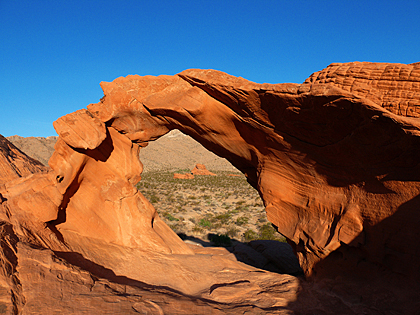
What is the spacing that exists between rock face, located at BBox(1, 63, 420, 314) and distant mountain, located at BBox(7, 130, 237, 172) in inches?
1825

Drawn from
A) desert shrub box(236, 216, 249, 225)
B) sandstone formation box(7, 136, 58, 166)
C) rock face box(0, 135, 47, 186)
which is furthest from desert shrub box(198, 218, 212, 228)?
sandstone formation box(7, 136, 58, 166)

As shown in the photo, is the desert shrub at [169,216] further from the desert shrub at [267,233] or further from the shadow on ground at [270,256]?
the shadow on ground at [270,256]

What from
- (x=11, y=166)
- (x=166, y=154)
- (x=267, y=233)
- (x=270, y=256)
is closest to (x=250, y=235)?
(x=267, y=233)

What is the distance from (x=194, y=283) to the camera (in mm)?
6270

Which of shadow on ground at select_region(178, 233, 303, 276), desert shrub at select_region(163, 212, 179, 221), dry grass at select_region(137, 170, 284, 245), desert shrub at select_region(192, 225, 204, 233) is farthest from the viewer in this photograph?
desert shrub at select_region(163, 212, 179, 221)

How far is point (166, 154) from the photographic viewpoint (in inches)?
2714

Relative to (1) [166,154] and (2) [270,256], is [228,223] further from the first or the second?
(1) [166,154]

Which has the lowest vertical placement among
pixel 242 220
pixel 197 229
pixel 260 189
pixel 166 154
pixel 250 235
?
pixel 250 235

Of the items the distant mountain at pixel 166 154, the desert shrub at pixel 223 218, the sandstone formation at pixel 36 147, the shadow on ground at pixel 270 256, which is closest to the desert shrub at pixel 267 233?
the shadow on ground at pixel 270 256

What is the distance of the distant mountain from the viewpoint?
50516 millimetres

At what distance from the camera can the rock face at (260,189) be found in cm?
464

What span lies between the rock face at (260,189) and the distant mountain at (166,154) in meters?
46.4

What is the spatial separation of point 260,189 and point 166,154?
205ft

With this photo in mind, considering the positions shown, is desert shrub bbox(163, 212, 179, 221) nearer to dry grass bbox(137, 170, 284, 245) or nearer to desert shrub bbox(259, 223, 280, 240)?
dry grass bbox(137, 170, 284, 245)
